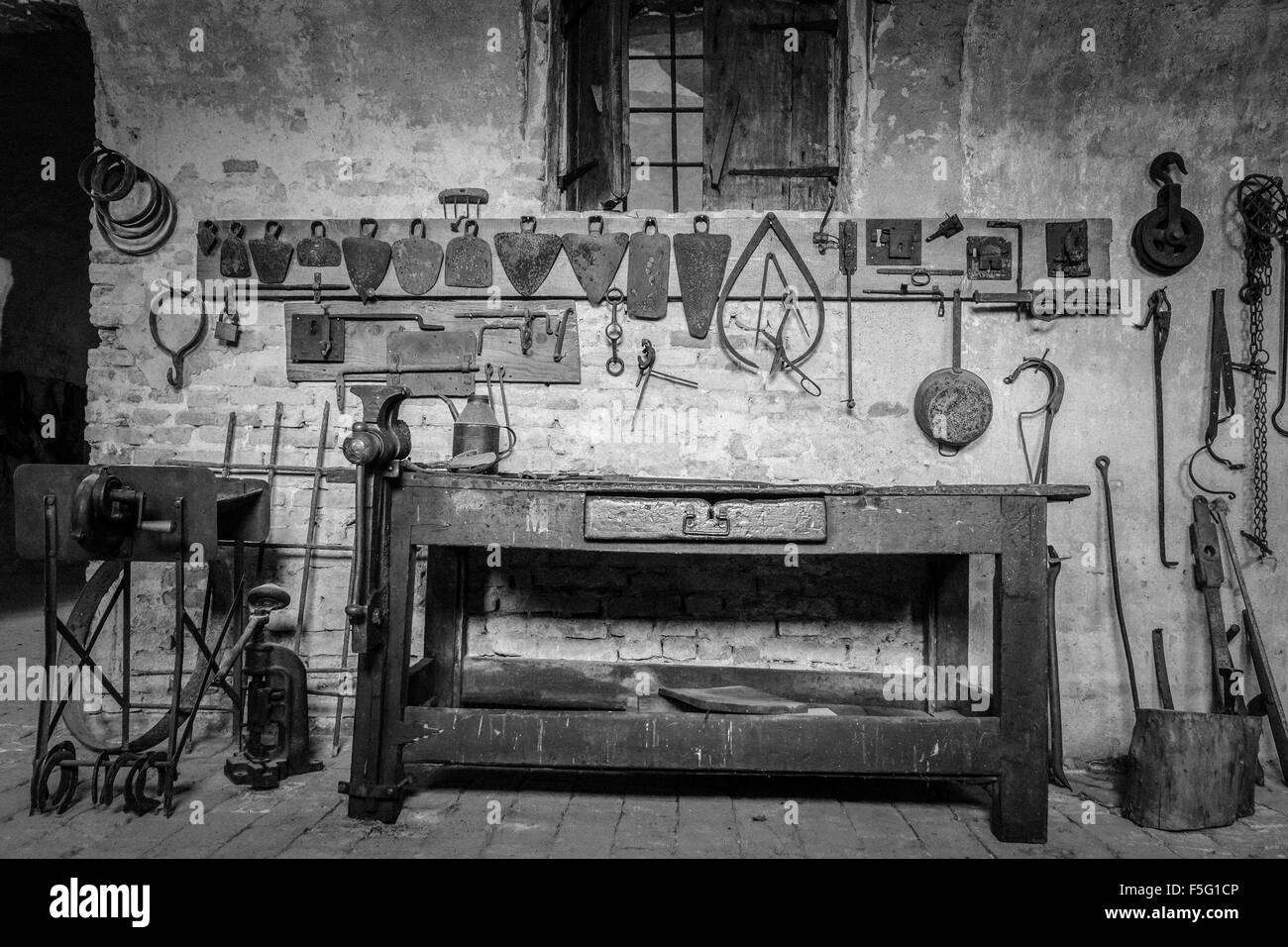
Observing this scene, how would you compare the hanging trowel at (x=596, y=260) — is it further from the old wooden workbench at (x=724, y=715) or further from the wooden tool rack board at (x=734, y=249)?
the old wooden workbench at (x=724, y=715)

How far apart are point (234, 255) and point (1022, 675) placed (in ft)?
12.4

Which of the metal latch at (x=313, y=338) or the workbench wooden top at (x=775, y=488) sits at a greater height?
the metal latch at (x=313, y=338)

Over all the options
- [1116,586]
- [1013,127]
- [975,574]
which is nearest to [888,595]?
[975,574]

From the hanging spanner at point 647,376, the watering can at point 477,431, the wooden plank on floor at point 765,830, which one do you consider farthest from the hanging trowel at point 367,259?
the wooden plank on floor at point 765,830

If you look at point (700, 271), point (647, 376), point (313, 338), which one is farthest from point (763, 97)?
point (313, 338)

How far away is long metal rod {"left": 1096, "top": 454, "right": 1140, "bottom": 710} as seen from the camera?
3641 mm

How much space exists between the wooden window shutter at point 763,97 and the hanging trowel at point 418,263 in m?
1.31

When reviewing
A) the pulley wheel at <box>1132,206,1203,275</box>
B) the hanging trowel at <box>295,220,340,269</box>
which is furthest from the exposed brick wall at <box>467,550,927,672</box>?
the pulley wheel at <box>1132,206,1203,275</box>

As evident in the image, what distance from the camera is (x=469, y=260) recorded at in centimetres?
387

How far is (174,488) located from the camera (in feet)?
10.1

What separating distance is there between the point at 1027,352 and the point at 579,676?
247cm

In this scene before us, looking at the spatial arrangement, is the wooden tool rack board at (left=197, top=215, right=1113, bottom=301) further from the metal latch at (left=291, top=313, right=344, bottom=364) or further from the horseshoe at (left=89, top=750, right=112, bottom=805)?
the horseshoe at (left=89, top=750, right=112, bottom=805)

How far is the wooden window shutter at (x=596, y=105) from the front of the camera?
396 cm

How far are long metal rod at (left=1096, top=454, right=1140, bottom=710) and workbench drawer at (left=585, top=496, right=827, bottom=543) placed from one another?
5.33 feet
